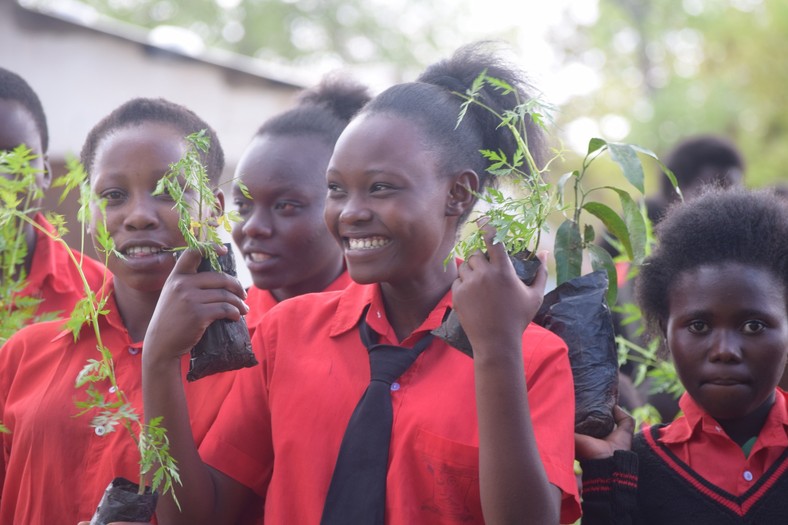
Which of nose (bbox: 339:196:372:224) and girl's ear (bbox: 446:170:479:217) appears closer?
nose (bbox: 339:196:372:224)

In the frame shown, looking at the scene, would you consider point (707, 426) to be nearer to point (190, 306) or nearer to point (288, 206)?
point (190, 306)

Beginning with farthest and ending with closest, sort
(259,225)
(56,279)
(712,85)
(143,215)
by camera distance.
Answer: (712,85)
(56,279)
(259,225)
(143,215)

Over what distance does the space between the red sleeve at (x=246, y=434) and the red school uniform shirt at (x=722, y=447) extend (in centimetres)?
118

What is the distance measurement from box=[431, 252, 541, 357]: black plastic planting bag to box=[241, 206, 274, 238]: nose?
4.12 ft

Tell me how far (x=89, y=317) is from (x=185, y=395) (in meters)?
0.38

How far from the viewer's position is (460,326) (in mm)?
2506

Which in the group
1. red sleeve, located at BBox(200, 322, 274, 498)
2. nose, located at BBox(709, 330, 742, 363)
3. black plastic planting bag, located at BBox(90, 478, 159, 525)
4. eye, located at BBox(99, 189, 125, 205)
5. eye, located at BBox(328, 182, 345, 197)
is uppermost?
eye, located at BBox(328, 182, 345, 197)

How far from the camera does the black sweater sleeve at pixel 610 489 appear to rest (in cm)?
272

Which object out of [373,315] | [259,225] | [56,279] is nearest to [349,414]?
[373,315]

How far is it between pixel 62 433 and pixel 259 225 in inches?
45.0

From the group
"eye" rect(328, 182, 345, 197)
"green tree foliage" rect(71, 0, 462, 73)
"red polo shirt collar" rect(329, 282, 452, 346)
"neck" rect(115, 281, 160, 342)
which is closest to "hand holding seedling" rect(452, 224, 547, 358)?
"red polo shirt collar" rect(329, 282, 452, 346)

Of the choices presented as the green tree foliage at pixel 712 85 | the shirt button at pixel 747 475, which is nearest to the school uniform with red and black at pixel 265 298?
the shirt button at pixel 747 475

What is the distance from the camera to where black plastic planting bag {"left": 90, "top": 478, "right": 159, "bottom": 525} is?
251 centimetres

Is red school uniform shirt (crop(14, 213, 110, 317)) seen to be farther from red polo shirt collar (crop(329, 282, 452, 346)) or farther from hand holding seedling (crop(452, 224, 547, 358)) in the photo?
hand holding seedling (crop(452, 224, 547, 358))
